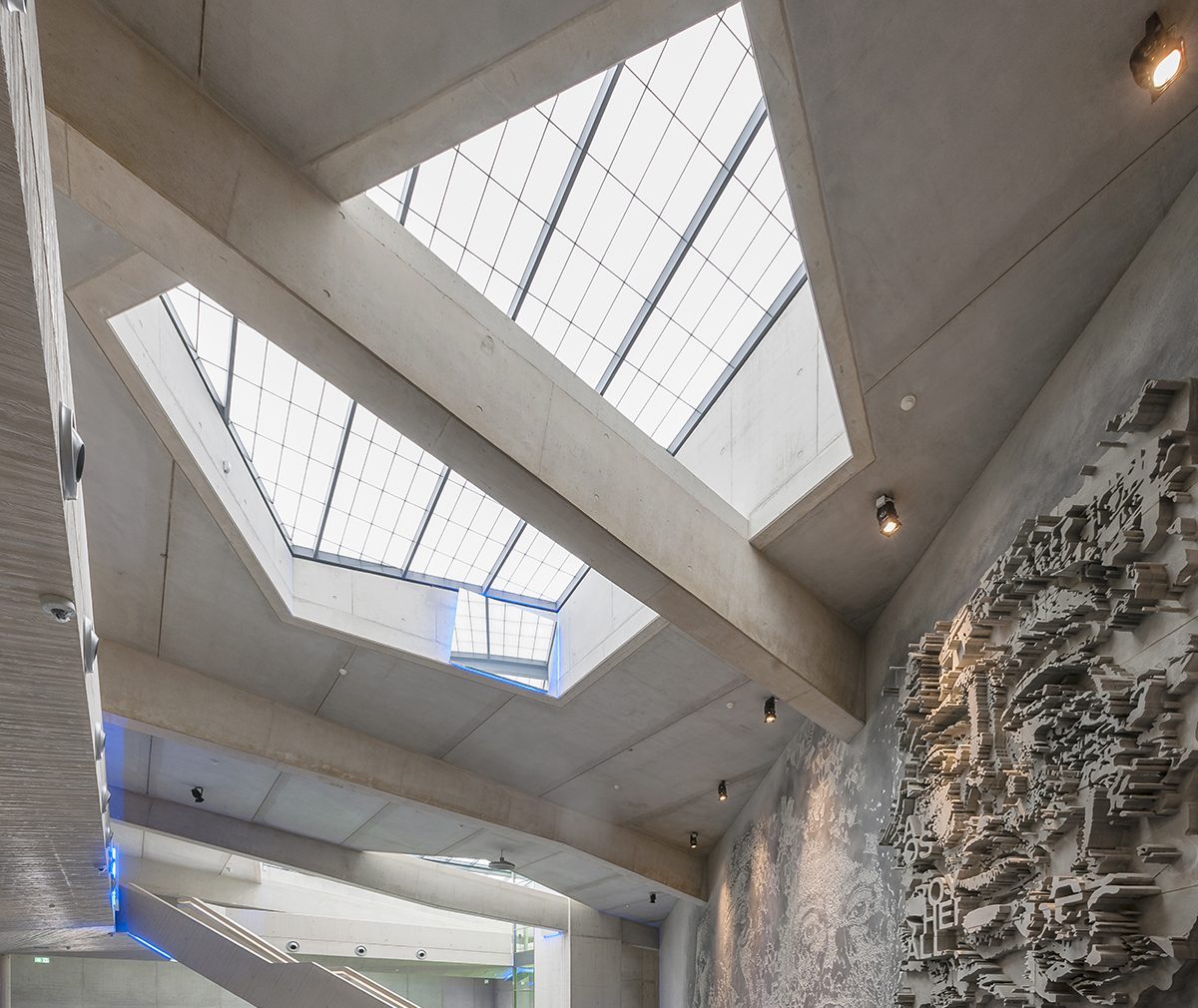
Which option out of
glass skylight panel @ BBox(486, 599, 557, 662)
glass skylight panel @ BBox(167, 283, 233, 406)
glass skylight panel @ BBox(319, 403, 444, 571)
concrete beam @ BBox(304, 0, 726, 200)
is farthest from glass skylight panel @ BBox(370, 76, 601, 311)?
glass skylight panel @ BBox(486, 599, 557, 662)

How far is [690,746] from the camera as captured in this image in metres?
17.2

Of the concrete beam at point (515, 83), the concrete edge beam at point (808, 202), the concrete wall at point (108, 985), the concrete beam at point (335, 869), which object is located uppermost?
the concrete beam at point (515, 83)

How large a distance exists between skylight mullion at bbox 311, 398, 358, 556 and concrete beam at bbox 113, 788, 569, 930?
47.2 ft

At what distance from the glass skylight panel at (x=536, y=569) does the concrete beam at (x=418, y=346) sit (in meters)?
5.16

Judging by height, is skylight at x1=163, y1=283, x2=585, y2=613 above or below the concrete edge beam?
above

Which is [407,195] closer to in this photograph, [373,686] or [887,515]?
[887,515]

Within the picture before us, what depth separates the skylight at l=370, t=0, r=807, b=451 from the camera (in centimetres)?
938

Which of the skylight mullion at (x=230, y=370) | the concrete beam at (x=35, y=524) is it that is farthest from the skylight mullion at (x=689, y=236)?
the concrete beam at (x=35, y=524)

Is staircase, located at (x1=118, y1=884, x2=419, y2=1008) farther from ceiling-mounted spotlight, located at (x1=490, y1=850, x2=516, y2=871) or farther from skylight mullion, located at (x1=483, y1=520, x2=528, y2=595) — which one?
ceiling-mounted spotlight, located at (x1=490, y1=850, x2=516, y2=871)

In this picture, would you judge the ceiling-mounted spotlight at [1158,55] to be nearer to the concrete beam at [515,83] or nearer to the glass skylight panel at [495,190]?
the concrete beam at [515,83]

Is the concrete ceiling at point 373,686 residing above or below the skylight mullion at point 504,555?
below

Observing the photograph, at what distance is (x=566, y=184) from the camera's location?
33.5 ft

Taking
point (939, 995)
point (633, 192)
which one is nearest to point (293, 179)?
point (633, 192)

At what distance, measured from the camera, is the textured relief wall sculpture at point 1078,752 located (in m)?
6.19
